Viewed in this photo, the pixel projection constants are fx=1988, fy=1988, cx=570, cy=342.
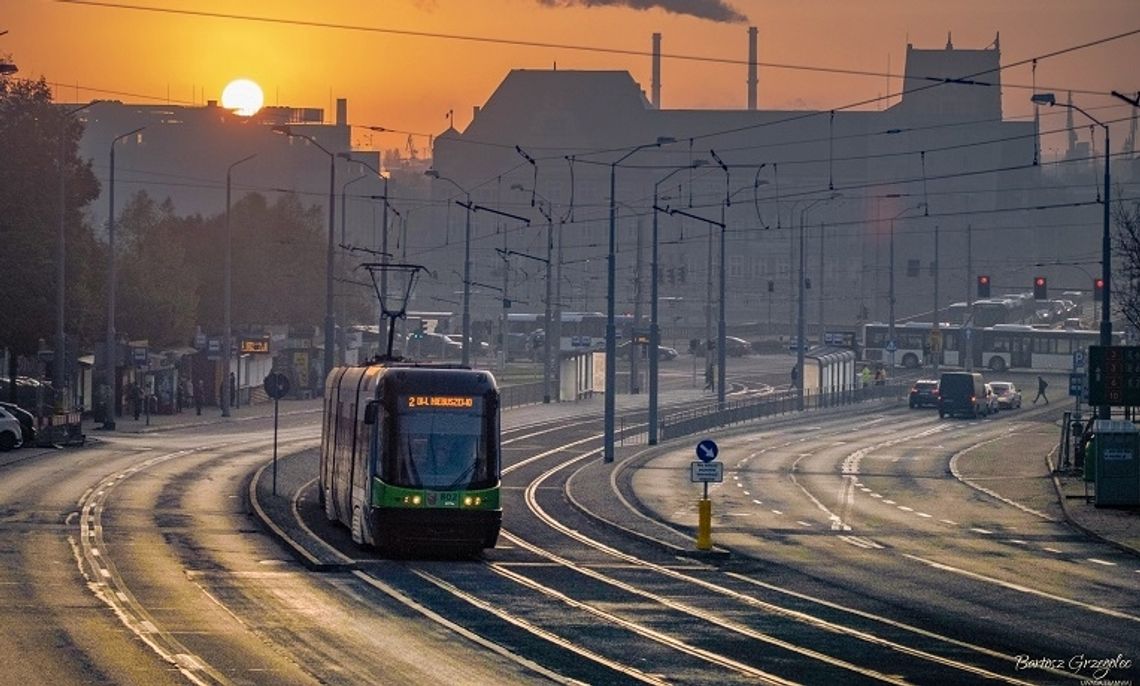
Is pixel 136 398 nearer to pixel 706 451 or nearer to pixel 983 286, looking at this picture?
pixel 983 286

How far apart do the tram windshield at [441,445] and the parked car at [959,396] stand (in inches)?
2458

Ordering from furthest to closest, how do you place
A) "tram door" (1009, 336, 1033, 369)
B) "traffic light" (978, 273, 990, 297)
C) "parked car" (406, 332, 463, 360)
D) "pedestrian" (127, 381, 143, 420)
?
1. "parked car" (406, 332, 463, 360)
2. "tram door" (1009, 336, 1033, 369)
3. "traffic light" (978, 273, 990, 297)
4. "pedestrian" (127, 381, 143, 420)

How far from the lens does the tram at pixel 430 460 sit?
31.2 m

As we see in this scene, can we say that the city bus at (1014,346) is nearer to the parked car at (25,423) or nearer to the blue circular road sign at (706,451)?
the parked car at (25,423)

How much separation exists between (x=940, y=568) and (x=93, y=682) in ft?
57.1

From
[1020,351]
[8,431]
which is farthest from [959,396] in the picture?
[8,431]

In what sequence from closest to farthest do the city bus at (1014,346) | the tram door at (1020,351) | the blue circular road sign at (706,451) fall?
the blue circular road sign at (706,451) < the city bus at (1014,346) < the tram door at (1020,351)

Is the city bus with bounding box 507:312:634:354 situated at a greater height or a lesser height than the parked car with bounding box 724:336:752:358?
greater

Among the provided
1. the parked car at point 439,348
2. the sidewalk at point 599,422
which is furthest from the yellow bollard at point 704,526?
the parked car at point 439,348

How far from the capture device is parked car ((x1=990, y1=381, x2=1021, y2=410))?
97875 mm

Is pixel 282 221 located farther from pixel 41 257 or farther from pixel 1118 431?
pixel 1118 431

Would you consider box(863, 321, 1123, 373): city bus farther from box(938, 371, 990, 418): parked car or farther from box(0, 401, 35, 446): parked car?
box(0, 401, 35, 446): parked car

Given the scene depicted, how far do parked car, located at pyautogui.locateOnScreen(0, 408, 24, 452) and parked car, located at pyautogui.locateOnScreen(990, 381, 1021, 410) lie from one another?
5316cm

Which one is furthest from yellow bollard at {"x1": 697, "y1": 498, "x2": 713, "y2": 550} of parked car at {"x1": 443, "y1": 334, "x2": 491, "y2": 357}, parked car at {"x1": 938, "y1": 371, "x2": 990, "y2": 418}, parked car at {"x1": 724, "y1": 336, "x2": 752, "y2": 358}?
parked car at {"x1": 724, "y1": 336, "x2": 752, "y2": 358}
